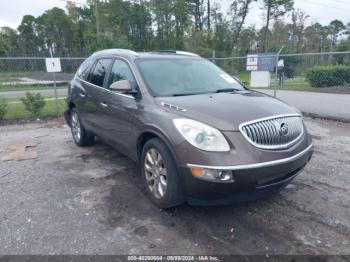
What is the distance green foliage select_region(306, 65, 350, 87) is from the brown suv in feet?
50.5

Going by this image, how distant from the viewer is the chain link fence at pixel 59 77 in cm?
910

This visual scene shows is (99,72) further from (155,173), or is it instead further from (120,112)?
(155,173)

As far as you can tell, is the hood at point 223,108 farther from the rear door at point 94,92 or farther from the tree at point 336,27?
the tree at point 336,27

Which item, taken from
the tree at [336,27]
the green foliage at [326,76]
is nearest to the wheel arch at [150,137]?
the green foliage at [326,76]

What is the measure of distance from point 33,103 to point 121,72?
6.12 metres

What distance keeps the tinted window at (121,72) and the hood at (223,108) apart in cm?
73

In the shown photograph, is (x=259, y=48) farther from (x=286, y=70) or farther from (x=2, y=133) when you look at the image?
(x=2, y=133)

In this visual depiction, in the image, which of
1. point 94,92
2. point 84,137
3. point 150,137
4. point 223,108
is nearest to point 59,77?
point 84,137

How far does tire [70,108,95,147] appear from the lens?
5543 mm

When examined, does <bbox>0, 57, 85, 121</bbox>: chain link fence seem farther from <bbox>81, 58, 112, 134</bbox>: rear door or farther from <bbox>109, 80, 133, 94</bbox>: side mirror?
A: <bbox>109, 80, 133, 94</bbox>: side mirror

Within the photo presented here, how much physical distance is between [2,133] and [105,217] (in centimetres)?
569

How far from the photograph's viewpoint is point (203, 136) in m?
2.70

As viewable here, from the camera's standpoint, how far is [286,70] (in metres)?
20.2

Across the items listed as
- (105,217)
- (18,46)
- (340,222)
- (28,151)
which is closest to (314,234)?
(340,222)
